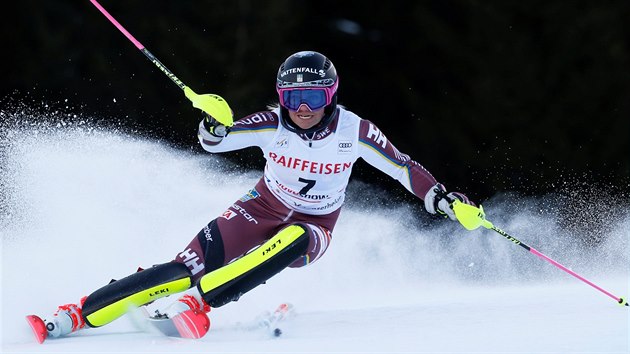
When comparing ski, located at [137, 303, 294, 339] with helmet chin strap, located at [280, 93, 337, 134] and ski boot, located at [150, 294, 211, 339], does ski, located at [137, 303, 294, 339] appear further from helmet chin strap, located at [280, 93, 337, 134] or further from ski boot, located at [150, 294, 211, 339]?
helmet chin strap, located at [280, 93, 337, 134]

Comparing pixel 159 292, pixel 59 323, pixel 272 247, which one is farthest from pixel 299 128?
pixel 59 323

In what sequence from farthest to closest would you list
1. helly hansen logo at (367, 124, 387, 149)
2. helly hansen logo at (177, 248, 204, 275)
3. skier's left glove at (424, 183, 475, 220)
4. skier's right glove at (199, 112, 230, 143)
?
helly hansen logo at (367, 124, 387, 149)
skier's left glove at (424, 183, 475, 220)
helly hansen logo at (177, 248, 204, 275)
skier's right glove at (199, 112, 230, 143)

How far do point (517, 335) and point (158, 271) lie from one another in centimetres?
189

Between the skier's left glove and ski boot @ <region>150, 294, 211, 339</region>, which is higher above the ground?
the skier's left glove

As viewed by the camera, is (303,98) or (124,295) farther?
(303,98)

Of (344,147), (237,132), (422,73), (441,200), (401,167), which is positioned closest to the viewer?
(237,132)

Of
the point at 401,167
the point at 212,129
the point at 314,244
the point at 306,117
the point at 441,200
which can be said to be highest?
the point at 401,167

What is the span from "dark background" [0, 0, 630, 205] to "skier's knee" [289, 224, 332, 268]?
33.5 feet

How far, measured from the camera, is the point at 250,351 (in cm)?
532

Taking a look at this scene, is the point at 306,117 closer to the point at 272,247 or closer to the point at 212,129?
the point at 212,129

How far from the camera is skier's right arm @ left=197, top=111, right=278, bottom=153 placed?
20.0 ft

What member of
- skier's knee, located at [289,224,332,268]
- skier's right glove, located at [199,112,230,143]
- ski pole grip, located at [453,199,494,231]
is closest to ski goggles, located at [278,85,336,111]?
skier's right glove, located at [199,112,230,143]

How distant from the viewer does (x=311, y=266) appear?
8.12 meters

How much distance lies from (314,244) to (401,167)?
88 centimetres
